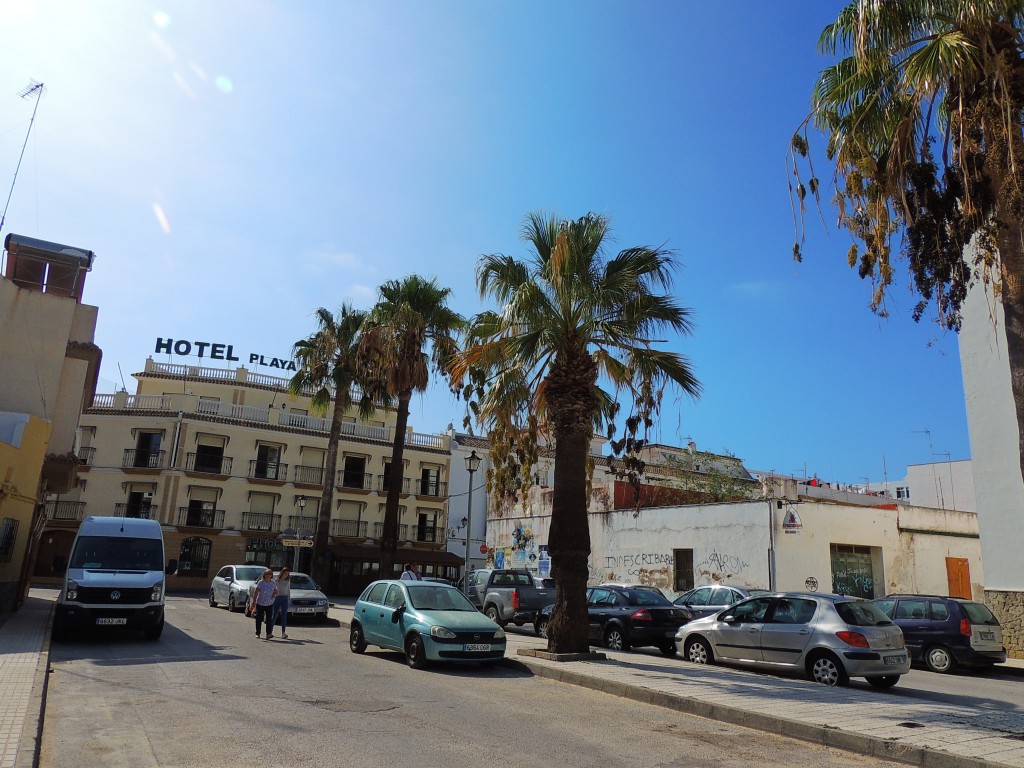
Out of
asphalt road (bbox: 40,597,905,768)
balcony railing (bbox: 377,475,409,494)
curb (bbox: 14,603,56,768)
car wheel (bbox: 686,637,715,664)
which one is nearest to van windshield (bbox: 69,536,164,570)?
asphalt road (bbox: 40,597,905,768)

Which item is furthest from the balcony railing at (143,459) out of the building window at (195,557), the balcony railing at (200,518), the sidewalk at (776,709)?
the sidewalk at (776,709)

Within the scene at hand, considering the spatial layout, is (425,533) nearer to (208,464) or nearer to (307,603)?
(208,464)

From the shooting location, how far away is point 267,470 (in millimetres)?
45812

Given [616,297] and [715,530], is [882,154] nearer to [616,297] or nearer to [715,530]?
[616,297]

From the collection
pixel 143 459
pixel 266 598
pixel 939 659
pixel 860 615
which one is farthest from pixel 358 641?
pixel 143 459

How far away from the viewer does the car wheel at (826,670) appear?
11703mm

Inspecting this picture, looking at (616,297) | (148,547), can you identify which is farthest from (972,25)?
(148,547)

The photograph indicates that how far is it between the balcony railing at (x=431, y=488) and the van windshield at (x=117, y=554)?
114 feet

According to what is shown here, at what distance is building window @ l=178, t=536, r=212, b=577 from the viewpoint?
42.5 meters

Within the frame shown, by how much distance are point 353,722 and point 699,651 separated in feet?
27.0

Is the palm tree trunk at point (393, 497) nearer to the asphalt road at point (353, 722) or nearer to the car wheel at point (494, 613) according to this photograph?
the car wheel at point (494, 613)

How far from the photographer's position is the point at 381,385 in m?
27.0

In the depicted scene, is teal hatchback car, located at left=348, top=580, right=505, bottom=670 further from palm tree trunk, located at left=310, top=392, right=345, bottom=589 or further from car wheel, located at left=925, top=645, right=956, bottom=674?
palm tree trunk, located at left=310, top=392, right=345, bottom=589

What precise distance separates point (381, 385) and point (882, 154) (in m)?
19.8
